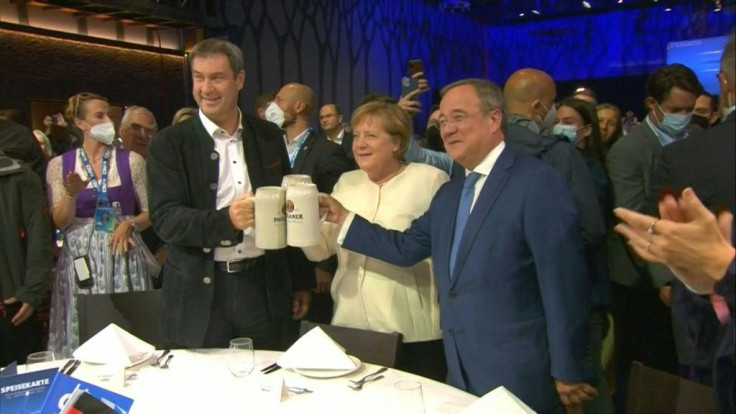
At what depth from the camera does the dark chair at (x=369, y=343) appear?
201 cm

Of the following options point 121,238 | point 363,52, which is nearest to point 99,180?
point 121,238

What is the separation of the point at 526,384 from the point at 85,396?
3.97 feet

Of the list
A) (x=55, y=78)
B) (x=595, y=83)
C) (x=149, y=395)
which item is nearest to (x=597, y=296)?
(x=149, y=395)

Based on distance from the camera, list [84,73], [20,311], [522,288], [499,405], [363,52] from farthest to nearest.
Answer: [363,52] < [84,73] < [20,311] < [522,288] < [499,405]

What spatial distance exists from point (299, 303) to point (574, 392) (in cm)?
113

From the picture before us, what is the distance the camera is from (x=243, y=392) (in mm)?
1515

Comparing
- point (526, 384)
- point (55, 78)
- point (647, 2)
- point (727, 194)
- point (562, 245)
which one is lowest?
point (526, 384)

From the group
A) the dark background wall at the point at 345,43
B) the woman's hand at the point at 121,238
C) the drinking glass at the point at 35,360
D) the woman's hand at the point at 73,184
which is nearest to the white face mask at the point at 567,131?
the woman's hand at the point at 121,238

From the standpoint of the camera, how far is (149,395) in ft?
4.97

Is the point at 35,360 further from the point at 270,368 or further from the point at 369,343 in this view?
the point at 369,343

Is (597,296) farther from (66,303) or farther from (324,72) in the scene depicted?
(324,72)

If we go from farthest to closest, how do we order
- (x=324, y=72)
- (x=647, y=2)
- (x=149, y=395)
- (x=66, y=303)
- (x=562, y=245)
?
(x=647, y=2), (x=324, y=72), (x=66, y=303), (x=562, y=245), (x=149, y=395)

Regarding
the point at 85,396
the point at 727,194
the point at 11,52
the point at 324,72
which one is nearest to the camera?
the point at 727,194

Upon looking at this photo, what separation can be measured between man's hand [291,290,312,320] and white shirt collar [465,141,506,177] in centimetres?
92
